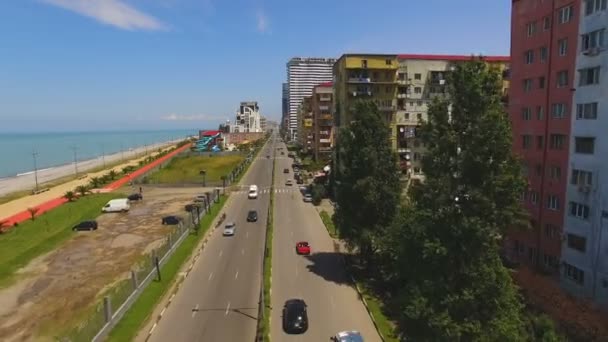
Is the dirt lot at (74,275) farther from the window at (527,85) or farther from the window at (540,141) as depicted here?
the window at (527,85)

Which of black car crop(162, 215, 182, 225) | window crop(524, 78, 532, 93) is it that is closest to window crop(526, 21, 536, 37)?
window crop(524, 78, 532, 93)

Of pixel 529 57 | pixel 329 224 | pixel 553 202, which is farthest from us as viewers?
pixel 329 224

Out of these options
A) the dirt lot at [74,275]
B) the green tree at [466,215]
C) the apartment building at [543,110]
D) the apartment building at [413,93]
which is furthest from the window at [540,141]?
the dirt lot at [74,275]

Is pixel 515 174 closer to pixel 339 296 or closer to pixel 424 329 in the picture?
pixel 424 329

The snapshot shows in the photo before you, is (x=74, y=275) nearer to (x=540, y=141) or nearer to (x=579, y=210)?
(x=579, y=210)

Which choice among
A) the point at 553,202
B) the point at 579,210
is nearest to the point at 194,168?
the point at 553,202

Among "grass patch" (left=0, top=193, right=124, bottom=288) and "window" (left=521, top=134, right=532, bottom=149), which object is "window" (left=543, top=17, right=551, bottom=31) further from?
"grass patch" (left=0, top=193, right=124, bottom=288)
